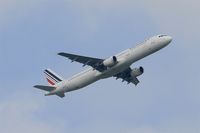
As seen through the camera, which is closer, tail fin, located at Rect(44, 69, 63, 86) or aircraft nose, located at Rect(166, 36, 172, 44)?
aircraft nose, located at Rect(166, 36, 172, 44)

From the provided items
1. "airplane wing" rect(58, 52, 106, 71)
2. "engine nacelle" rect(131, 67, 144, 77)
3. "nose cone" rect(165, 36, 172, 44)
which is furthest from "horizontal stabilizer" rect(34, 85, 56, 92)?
"nose cone" rect(165, 36, 172, 44)

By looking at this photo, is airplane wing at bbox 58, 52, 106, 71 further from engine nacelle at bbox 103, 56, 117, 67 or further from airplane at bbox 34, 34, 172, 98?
engine nacelle at bbox 103, 56, 117, 67

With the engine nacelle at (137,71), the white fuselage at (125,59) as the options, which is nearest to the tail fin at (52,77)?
the white fuselage at (125,59)

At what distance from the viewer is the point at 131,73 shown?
458ft

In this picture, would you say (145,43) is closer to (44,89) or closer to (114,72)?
(114,72)

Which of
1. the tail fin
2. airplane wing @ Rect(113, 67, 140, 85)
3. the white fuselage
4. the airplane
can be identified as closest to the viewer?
the white fuselage

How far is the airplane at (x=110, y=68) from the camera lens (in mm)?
127875

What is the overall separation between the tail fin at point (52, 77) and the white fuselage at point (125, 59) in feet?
25.0

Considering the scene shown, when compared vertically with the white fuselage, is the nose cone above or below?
above

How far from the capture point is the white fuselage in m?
128

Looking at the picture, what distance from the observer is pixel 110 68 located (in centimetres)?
13062

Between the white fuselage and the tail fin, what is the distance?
7624mm

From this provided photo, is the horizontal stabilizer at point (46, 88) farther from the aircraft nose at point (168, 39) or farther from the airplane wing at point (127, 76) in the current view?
the aircraft nose at point (168, 39)

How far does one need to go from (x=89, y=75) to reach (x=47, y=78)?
48.3 feet
